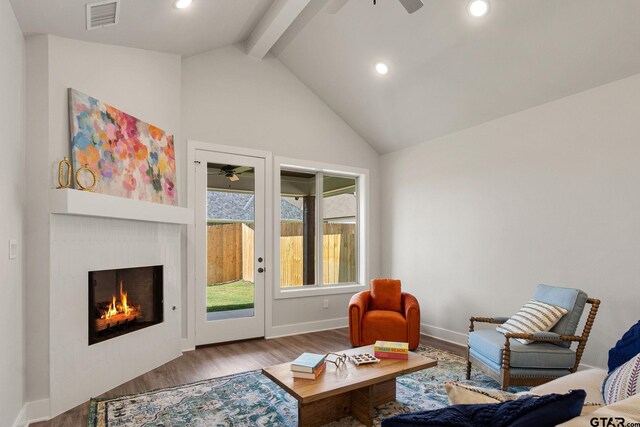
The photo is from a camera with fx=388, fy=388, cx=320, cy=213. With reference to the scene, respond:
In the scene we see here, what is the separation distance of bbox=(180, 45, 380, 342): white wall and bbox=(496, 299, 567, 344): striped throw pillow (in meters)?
2.73

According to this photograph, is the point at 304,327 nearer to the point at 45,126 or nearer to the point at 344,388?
the point at 344,388

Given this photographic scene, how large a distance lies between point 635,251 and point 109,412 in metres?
4.27

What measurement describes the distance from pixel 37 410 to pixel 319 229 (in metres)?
3.65

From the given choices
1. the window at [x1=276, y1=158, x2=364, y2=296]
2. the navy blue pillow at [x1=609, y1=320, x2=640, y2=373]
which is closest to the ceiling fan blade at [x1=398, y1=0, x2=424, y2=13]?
the navy blue pillow at [x1=609, y1=320, x2=640, y2=373]

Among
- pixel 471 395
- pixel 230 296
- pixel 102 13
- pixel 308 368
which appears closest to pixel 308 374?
pixel 308 368

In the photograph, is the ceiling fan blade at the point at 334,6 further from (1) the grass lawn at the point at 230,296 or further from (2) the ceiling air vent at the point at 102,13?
(1) the grass lawn at the point at 230,296

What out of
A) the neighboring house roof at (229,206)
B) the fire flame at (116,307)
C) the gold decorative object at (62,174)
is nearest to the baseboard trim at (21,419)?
the fire flame at (116,307)

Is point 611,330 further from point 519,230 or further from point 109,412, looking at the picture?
point 109,412

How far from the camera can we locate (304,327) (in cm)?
515

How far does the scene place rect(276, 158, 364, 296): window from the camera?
5.24 meters

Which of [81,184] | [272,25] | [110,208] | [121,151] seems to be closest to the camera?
[81,184]

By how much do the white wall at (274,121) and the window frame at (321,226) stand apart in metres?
0.09

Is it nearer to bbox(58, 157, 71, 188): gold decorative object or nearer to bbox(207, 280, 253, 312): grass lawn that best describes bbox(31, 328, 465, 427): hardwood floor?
bbox(207, 280, 253, 312): grass lawn

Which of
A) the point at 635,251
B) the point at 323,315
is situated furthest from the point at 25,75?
the point at 635,251
